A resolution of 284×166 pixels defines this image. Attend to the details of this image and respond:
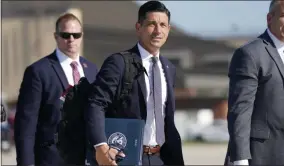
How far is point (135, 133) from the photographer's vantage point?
4.29 meters

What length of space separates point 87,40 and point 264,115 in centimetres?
5149

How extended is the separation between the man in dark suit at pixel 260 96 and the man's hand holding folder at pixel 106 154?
0.62 m

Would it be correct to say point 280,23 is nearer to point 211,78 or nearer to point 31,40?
point 31,40

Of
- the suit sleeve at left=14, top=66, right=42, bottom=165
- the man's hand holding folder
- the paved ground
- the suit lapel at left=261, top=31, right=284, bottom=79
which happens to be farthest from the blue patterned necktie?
the paved ground

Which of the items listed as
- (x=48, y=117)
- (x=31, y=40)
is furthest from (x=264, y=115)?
(x=31, y=40)

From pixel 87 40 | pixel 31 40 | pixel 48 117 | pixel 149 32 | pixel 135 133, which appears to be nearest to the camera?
pixel 135 133

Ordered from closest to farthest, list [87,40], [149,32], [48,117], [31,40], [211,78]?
[149,32], [48,117], [31,40], [87,40], [211,78]

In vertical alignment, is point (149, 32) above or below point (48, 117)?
above

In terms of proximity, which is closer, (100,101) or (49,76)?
(100,101)

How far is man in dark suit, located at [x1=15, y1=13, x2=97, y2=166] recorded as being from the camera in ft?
18.5

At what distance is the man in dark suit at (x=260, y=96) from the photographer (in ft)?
14.1

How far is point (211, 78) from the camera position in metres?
86.4

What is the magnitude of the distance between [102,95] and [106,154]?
368mm

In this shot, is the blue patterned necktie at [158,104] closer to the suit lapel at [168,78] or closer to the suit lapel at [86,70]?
the suit lapel at [168,78]
